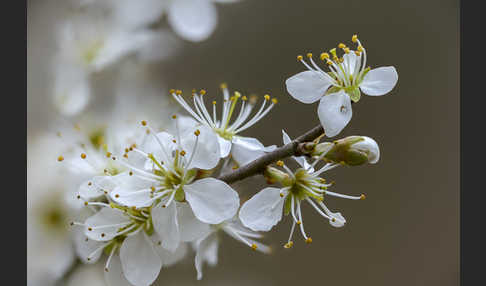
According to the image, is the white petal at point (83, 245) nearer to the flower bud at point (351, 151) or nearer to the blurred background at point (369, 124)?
the flower bud at point (351, 151)

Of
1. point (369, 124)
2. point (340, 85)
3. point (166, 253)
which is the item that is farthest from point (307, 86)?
point (369, 124)

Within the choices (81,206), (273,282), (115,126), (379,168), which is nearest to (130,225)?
(81,206)

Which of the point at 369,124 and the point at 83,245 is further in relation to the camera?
the point at 369,124

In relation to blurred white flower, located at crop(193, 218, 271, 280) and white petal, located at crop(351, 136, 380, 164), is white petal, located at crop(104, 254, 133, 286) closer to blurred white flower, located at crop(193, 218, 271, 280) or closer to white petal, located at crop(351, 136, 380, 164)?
blurred white flower, located at crop(193, 218, 271, 280)

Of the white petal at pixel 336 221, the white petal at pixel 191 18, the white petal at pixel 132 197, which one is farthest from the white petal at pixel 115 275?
the white petal at pixel 191 18

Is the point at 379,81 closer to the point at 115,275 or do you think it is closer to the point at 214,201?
the point at 214,201
